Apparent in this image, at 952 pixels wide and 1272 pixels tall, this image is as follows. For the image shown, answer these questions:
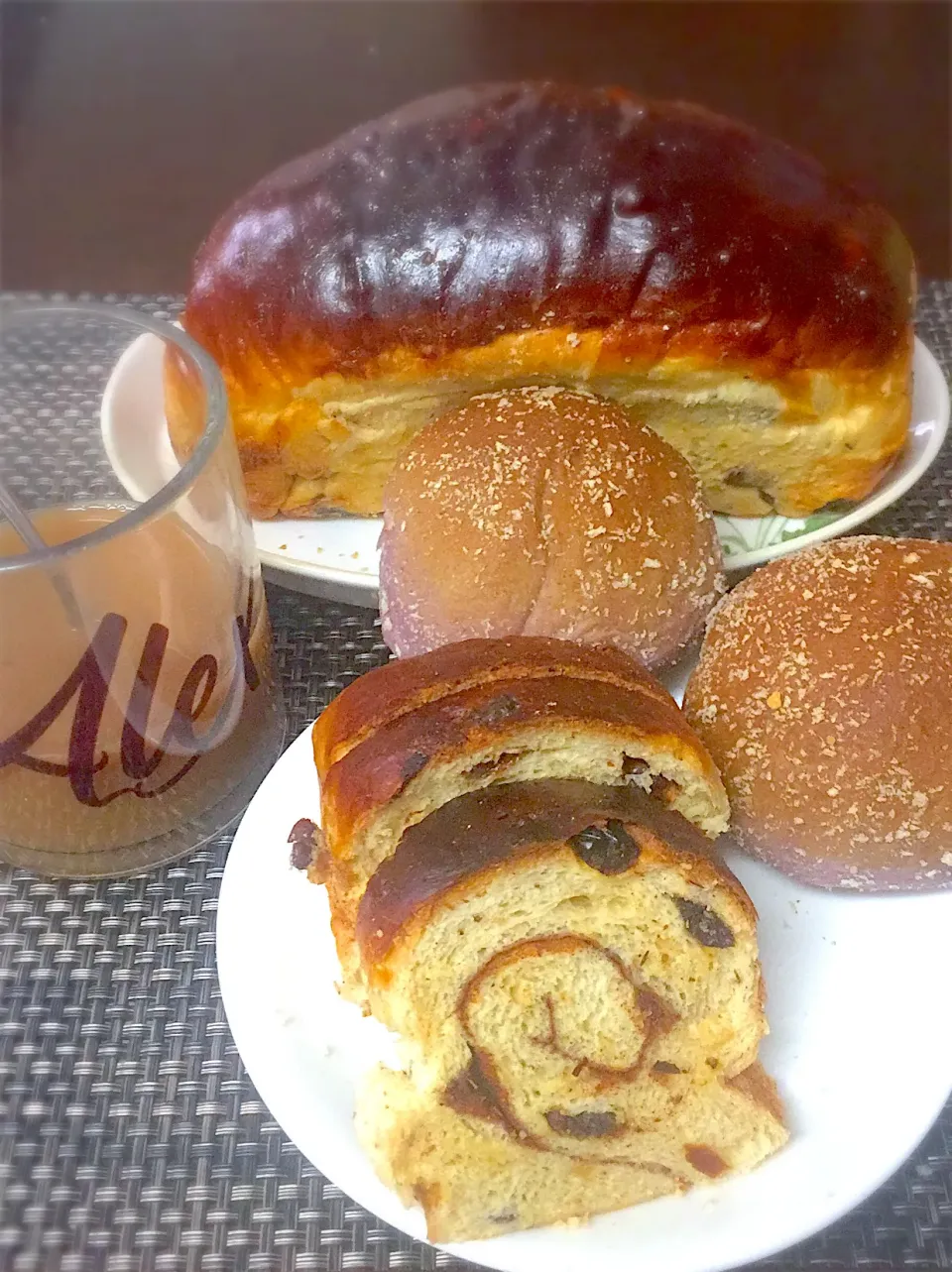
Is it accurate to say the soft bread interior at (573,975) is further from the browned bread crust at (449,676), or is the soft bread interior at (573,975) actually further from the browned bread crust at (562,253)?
the browned bread crust at (562,253)

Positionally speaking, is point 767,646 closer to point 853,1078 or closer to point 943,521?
point 853,1078

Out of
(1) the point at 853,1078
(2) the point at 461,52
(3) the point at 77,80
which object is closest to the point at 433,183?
(1) the point at 853,1078

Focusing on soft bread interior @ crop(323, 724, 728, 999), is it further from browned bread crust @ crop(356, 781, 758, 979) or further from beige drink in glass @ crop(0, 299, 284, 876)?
beige drink in glass @ crop(0, 299, 284, 876)

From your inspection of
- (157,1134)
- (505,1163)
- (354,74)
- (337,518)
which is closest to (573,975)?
(505,1163)

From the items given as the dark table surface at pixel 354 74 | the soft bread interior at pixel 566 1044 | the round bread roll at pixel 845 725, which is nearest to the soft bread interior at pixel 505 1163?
the soft bread interior at pixel 566 1044

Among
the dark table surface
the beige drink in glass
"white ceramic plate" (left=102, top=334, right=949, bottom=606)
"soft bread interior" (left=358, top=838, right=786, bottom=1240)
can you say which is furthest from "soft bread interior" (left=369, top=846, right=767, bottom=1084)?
the dark table surface

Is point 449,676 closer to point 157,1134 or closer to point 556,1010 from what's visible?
point 556,1010
